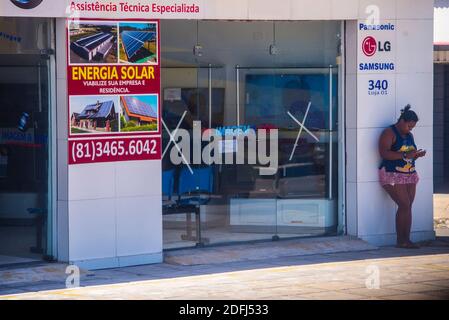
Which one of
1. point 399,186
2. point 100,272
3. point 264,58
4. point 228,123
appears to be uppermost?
point 264,58

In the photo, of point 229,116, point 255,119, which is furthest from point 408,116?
point 229,116

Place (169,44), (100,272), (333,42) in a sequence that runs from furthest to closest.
Result: 1. (333,42)
2. (169,44)
3. (100,272)

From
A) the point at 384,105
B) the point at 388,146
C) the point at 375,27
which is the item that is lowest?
the point at 388,146

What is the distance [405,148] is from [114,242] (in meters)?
4.41

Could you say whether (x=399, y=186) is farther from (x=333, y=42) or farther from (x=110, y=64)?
(x=110, y=64)

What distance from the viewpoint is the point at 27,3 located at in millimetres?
12188

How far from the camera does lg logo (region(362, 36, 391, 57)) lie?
1470 cm

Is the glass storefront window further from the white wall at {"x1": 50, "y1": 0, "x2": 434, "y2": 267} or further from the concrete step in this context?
the white wall at {"x1": 50, "y1": 0, "x2": 434, "y2": 267}

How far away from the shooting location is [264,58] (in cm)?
1464

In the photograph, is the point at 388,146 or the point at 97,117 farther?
the point at 388,146

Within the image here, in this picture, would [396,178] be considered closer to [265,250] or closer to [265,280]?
[265,250]

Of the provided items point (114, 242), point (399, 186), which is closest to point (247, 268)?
point (114, 242)

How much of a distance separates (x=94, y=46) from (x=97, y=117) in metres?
0.86

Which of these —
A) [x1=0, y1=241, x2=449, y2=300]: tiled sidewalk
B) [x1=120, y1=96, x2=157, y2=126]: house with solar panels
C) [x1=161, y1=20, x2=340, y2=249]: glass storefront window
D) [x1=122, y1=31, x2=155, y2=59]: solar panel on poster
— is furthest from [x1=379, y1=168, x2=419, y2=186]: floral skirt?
[x1=122, y1=31, x2=155, y2=59]: solar panel on poster
